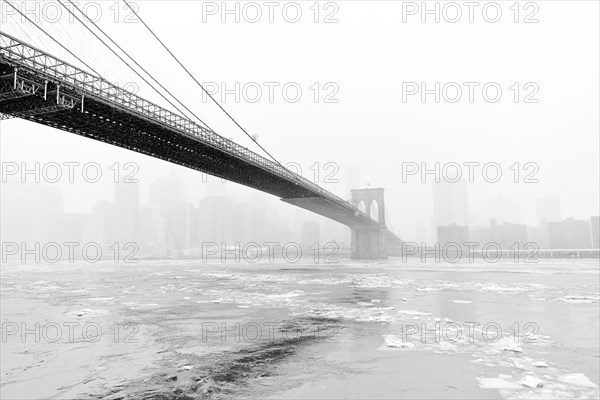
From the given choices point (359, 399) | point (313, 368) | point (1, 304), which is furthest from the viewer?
point (1, 304)

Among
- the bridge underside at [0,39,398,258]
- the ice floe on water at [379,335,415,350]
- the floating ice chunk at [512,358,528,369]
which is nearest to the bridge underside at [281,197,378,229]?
the bridge underside at [0,39,398,258]

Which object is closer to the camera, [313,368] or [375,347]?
[313,368]

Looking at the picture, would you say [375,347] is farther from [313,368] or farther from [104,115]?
[104,115]

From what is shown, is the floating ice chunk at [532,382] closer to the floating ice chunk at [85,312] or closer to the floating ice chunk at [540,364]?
the floating ice chunk at [540,364]

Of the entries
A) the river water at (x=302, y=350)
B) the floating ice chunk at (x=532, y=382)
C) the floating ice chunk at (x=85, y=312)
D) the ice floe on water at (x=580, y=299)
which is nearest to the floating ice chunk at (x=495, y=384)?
the river water at (x=302, y=350)

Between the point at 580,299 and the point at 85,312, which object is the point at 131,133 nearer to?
the point at 85,312

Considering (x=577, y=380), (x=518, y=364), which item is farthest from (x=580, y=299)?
(x=577, y=380)

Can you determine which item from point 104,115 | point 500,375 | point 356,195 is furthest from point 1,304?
point 356,195
